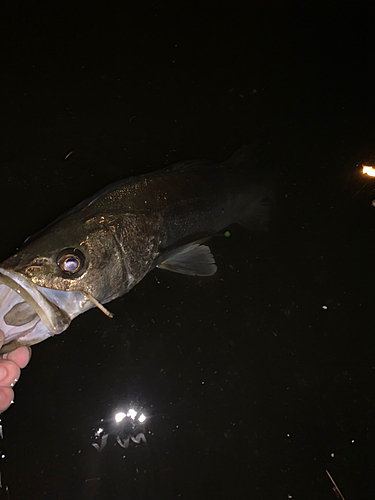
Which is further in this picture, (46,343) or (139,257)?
(46,343)

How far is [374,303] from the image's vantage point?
2.75 metres

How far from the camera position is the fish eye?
4.93ft

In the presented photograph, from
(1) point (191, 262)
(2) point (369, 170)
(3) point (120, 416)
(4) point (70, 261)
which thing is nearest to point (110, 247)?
(4) point (70, 261)

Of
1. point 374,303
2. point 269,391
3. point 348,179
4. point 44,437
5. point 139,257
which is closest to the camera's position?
point 139,257

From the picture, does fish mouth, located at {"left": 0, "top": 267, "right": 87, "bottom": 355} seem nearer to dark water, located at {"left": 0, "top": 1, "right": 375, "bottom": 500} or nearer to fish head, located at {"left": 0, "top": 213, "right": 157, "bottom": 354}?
fish head, located at {"left": 0, "top": 213, "right": 157, "bottom": 354}

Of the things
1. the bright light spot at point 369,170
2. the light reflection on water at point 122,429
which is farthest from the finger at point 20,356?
the bright light spot at point 369,170

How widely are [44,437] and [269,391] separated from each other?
1667 mm

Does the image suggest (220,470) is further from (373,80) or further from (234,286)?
(373,80)

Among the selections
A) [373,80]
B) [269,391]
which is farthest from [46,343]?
[373,80]

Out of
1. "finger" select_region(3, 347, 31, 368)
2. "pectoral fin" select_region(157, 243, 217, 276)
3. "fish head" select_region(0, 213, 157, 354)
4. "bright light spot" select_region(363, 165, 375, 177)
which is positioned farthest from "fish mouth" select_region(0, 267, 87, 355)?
"bright light spot" select_region(363, 165, 375, 177)

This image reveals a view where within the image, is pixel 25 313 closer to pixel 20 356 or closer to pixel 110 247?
pixel 110 247

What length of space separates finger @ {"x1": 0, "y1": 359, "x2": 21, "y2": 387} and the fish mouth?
21.3 inches

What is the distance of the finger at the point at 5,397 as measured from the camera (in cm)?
200

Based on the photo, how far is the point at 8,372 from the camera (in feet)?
6.54
